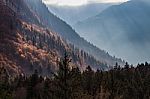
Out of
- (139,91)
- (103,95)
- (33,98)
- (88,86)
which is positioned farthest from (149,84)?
→ (103,95)

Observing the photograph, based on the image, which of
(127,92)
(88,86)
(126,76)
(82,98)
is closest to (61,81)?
(82,98)

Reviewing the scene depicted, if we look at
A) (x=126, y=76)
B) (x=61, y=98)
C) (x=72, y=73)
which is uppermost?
(x=126, y=76)

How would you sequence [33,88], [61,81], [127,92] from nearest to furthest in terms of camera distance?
[61,81] < [127,92] < [33,88]

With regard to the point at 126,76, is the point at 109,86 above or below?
below

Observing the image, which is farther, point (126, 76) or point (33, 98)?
point (126, 76)

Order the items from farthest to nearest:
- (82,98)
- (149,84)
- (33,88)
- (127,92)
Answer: (33,88), (149,84), (127,92), (82,98)

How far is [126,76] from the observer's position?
175250 millimetres

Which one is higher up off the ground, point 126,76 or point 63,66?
point 126,76

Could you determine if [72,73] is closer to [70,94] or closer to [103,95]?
[70,94]

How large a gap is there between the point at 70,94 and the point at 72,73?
3.09 meters

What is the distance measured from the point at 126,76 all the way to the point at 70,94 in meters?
121

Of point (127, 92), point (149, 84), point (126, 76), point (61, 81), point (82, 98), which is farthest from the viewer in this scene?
point (126, 76)

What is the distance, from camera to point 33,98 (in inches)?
5448

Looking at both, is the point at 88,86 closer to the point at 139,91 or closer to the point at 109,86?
the point at 139,91
